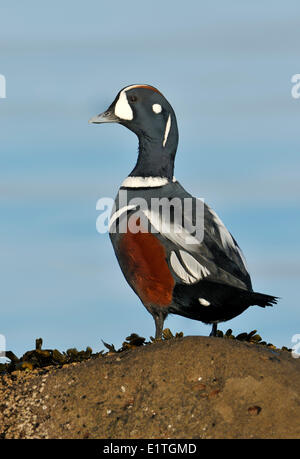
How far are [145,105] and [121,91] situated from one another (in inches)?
18.7

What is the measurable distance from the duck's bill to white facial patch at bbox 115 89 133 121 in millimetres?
70

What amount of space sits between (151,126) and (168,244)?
1.69 metres

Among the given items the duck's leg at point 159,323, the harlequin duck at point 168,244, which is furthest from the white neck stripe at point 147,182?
the duck's leg at point 159,323

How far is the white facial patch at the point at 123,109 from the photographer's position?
9.14m

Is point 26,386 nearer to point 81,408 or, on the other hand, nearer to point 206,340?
point 81,408

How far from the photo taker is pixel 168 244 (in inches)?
322

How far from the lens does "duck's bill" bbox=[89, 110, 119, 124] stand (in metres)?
9.31

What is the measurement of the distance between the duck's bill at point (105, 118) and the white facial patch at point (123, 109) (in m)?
0.07

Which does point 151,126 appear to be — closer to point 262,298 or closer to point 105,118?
point 105,118

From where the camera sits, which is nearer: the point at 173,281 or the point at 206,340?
the point at 206,340

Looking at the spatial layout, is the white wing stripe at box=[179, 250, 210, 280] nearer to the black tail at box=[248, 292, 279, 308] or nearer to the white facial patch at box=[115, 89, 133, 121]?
the black tail at box=[248, 292, 279, 308]

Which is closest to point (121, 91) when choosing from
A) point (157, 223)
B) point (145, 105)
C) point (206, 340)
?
point (145, 105)
